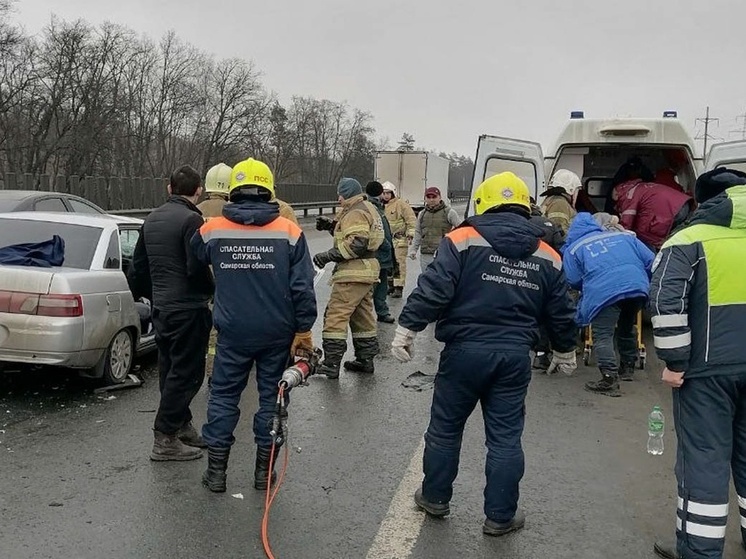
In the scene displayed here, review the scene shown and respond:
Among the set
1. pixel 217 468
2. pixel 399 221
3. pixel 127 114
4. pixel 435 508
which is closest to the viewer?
pixel 435 508

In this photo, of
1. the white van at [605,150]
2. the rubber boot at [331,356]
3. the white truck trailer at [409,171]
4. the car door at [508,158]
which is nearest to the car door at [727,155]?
the white van at [605,150]

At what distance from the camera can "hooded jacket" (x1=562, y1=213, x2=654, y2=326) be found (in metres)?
6.52

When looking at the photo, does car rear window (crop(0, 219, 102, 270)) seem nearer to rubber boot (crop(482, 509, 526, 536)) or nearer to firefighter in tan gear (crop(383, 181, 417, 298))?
rubber boot (crop(482, 509, 526, 536))

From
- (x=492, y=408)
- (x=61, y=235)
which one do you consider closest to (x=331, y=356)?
(x=61, y=235)

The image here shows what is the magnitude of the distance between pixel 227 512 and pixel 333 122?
93.4 metres

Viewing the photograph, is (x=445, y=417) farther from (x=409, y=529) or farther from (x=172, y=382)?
(x=172, y=382)

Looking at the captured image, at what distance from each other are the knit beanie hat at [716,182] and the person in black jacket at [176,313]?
2.93 m

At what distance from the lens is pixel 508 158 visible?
31.4ft

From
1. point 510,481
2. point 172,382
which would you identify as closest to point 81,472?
point 172,382

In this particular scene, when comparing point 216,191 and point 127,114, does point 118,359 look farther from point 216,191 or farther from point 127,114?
point 127,114

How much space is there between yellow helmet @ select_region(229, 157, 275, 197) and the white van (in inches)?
201

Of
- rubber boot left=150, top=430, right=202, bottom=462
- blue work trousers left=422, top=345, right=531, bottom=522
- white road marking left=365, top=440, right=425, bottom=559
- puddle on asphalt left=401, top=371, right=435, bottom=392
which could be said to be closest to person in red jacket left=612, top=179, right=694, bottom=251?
puddle on asphalt left=401, top=371, right=435, bottom=392

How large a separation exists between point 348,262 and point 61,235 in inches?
101

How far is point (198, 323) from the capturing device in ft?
15.5
